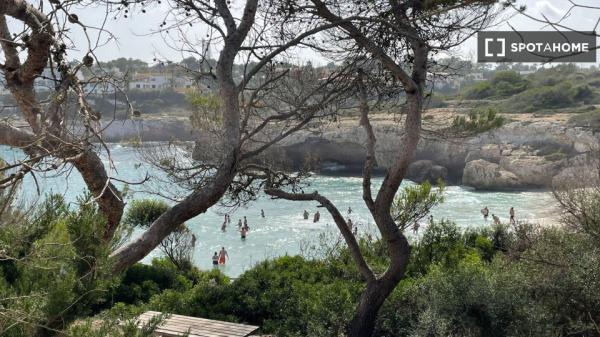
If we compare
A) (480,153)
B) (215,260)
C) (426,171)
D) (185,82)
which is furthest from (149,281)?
(480,153)

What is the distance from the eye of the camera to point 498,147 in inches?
1490

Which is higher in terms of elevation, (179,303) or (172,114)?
(172,114)

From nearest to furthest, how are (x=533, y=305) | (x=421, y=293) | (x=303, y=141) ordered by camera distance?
(x=533, y=305), (x=421, y=293), (x=303, y=141)

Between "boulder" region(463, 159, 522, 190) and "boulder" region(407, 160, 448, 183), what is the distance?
5.05 ft

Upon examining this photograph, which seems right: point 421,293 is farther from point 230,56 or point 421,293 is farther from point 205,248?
point 205,248

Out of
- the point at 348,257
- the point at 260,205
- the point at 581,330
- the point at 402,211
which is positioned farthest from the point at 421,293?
the point at 260,205

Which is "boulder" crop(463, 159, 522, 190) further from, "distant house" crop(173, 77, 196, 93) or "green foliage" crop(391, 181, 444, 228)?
"distant house" crop(173, 77, 196, 93)

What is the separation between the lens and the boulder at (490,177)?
3478cm

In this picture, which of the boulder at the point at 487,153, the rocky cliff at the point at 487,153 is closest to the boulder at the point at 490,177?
the rocky cliff at the point at 487,153

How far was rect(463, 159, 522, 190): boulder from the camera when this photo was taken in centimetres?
3478

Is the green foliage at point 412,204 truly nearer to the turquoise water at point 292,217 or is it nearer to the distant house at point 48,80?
the turquoise water at point 292,217

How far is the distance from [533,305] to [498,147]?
33931 mm

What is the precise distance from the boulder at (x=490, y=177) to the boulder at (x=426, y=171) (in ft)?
5.05

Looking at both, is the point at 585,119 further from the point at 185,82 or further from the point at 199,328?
the point at 199,328
